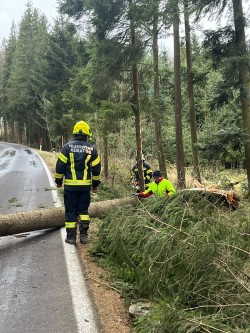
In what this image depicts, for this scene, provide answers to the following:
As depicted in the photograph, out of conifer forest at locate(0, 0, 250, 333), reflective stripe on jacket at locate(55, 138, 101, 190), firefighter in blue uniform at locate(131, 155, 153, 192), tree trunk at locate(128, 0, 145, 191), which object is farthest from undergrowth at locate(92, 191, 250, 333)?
tree trunk at locate(128, 0, 145, 191)


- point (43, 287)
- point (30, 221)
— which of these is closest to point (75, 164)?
point (30, 221)

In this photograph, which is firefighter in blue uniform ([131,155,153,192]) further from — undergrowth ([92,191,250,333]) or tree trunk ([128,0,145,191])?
undergrowth ([92,191,250,333])

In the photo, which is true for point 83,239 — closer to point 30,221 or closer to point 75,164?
point 30,221

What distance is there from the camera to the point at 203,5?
37.7 ft

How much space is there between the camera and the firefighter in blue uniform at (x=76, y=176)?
621 centimetres

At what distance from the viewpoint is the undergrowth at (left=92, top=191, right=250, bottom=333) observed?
316cm

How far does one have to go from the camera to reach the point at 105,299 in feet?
13.5

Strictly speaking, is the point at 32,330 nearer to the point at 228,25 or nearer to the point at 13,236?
the point at 13,236

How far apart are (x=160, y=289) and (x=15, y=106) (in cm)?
5226

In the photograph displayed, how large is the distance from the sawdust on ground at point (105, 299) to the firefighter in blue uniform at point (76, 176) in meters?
0.74

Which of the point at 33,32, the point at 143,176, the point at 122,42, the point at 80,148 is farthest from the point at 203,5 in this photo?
the point at 33,32

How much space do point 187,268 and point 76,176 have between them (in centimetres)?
294

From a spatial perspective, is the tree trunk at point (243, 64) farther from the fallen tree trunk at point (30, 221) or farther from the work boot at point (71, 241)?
the work boot at point (71, 241)

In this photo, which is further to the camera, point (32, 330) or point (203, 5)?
point (203, 5)
